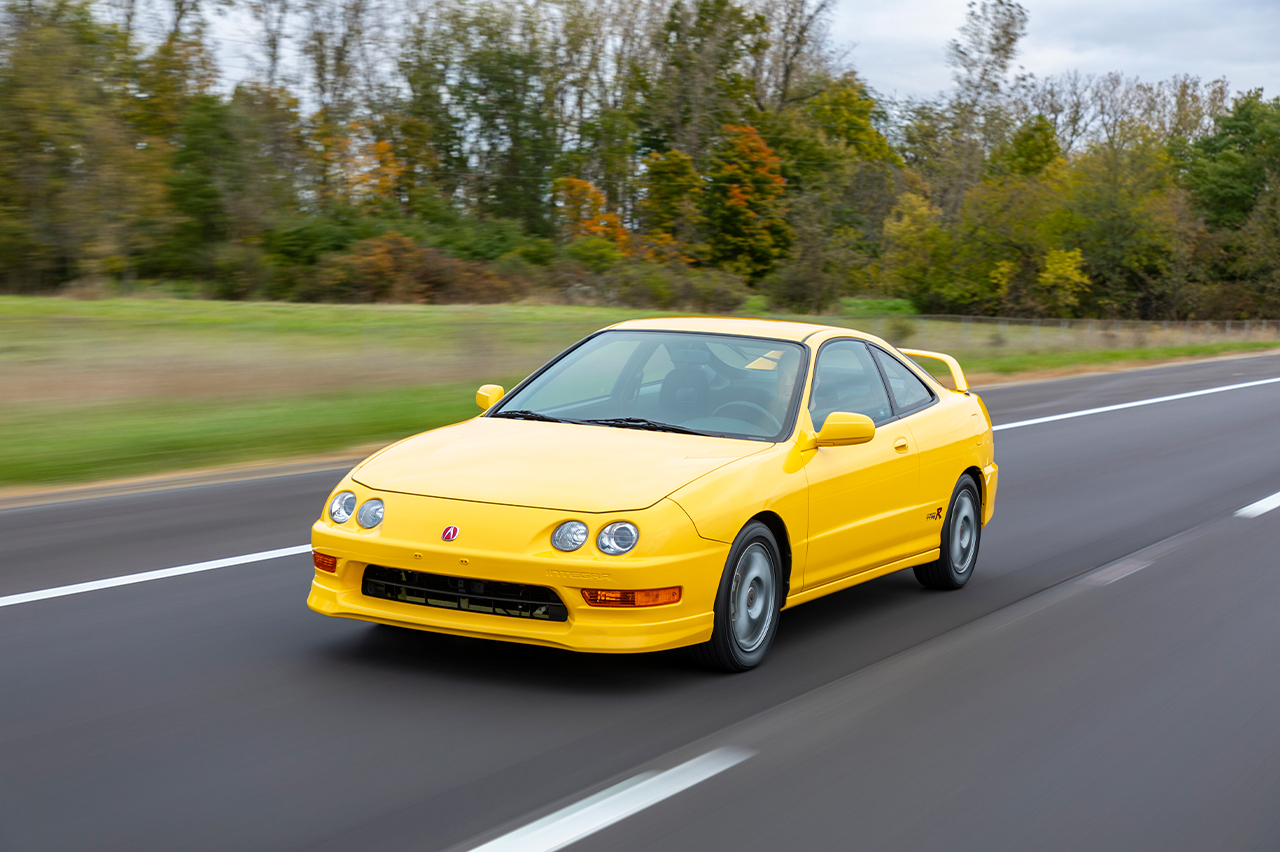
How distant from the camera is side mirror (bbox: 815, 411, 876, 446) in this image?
591 centimetres

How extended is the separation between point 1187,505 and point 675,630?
22.8 ft

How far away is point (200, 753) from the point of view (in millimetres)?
4434

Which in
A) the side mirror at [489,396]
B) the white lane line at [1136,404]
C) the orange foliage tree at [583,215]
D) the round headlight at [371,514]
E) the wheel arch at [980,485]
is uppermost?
the orange foliage tree at [583,215]

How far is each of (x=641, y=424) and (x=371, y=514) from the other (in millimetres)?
1349

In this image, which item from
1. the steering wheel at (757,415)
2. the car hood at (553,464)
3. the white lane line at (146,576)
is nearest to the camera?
the car hood at (553,464)

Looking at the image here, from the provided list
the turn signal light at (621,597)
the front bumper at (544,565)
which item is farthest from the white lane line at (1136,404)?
the turn signal light at (621,597)

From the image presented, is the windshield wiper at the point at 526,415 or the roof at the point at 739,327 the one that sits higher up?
the roof at the point at 739,327

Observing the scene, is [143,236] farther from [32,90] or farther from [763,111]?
[763,111]

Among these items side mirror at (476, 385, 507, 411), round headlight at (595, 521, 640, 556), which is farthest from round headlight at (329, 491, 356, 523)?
side mirror at (476, 385, 507, 411)

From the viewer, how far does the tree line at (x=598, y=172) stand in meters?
32.9

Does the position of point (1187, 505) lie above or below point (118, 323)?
below

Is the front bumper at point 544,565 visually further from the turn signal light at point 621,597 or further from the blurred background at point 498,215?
the blurred background at point 498,215

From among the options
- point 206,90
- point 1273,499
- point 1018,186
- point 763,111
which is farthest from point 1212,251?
point 1273,499

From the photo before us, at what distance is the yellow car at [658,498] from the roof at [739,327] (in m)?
0.02
